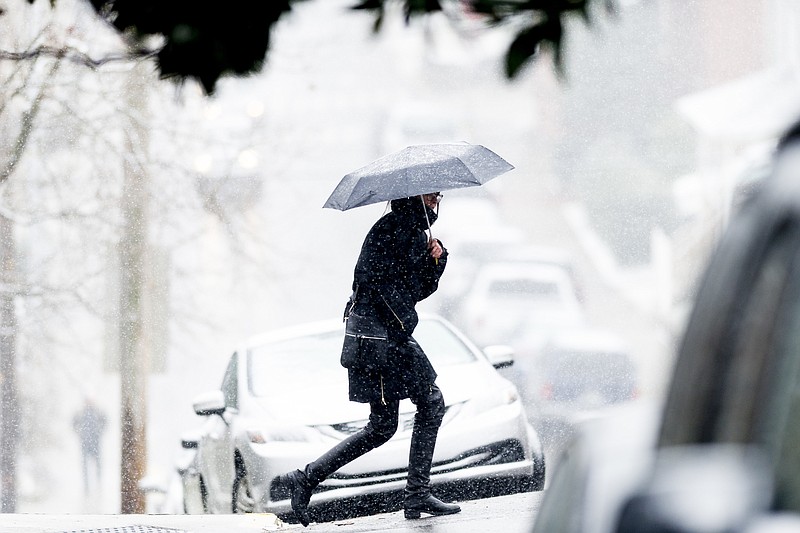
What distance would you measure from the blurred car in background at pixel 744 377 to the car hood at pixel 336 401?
5.80 meters

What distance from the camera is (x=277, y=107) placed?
15.5 m

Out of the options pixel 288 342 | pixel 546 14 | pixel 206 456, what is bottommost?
pixel 206 456

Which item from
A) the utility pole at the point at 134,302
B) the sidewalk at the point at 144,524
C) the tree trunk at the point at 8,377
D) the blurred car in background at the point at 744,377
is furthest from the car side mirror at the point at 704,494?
the tree trunk at the point at 8,377

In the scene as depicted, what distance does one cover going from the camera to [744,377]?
1549 millimetres

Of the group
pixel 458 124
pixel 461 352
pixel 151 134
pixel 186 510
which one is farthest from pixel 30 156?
pixel 458 124

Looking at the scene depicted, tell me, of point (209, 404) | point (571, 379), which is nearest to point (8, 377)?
point (571, 379)

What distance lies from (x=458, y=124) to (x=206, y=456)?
53.7 feet

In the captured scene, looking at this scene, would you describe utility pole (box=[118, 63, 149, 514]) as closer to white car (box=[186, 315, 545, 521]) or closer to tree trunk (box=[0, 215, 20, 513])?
tree trunk (box=[0, 215, 20, 513])

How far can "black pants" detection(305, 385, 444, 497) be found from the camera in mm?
6191

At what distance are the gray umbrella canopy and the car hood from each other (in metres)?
1.46

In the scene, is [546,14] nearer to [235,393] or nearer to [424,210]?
[424,210]

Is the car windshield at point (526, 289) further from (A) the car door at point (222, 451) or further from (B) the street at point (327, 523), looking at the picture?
(B) the street at point (327, 523)

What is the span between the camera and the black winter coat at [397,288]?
6.03m

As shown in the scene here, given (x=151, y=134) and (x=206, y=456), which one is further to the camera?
(x=151, y=134)
